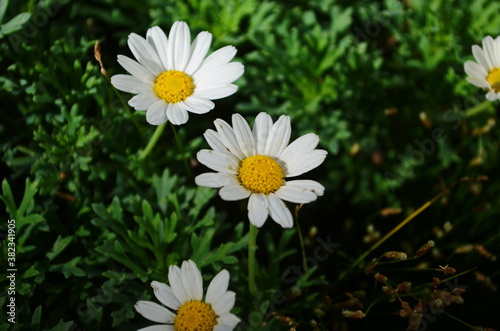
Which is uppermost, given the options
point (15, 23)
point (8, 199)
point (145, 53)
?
point (15, 23)

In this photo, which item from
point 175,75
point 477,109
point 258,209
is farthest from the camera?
point 477,109

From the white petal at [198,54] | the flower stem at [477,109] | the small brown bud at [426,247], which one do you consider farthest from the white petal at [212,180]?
the flower stem at [477,109]

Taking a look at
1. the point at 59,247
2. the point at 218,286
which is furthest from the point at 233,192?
the point at 59,247

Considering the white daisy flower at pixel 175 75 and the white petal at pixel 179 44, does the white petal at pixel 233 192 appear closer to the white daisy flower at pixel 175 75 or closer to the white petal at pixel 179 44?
the white daisy flower at pixel 175 75

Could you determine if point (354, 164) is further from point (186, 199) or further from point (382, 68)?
point (186, 199)

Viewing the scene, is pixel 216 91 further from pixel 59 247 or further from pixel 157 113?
pixel 59 247

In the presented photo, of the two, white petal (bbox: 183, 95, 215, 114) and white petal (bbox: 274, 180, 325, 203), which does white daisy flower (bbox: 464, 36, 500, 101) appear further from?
white petal (bbox: 183, 95, 215, 114)

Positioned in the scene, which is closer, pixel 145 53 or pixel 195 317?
pixel 195 317
